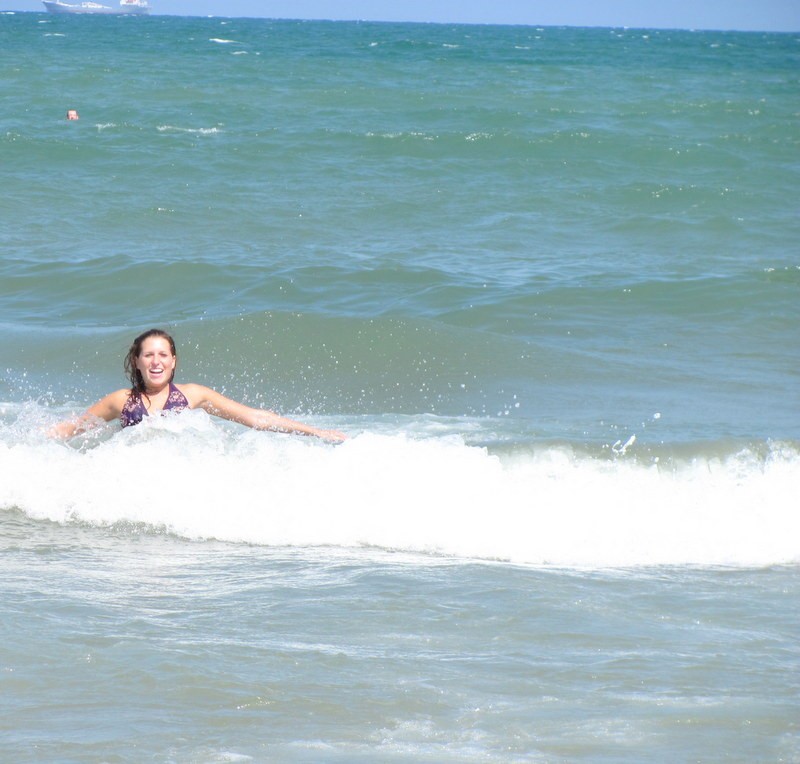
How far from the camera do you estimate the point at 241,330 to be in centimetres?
1051

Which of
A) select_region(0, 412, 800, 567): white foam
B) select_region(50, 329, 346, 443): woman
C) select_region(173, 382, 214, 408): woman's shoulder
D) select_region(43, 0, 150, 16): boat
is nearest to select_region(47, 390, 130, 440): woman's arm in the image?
select_region(50, 329, 346, 443): woman

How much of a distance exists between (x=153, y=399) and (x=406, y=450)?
1.42 meters

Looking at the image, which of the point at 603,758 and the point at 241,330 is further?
the point at 241,330

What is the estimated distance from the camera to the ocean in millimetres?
3541

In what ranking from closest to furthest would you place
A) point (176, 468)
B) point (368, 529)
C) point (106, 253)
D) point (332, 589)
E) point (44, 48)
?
point (332, 589) < point (368, 529) < point (176, 468) < point (106, 253) < point (44, 48)

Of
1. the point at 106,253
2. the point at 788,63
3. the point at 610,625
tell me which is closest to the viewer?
the point at 610,625

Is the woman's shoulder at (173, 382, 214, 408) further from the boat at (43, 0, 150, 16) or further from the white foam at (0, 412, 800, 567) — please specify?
the boat at (43, 0, 150, 16)

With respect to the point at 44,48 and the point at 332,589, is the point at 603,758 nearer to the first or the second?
the point at 332,589

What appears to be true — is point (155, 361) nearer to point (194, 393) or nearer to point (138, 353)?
point (138, 353)

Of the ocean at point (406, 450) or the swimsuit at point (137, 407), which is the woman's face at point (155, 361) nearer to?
the swimsuit at point (137, 407)

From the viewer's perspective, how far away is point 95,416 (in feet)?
21.1

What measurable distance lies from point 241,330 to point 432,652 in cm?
690

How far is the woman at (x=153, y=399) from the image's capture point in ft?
20.7

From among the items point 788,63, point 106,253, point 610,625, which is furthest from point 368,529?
point 788,63
